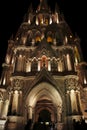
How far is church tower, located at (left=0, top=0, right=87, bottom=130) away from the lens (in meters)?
24.2

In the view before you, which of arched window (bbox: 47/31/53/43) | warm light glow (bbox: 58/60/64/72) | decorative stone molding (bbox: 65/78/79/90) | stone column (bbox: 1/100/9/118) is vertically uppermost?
arched window (bbox: 47/31/53/43)

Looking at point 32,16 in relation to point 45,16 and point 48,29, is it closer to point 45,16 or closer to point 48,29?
point 45,16

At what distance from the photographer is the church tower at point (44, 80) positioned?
79.5ft

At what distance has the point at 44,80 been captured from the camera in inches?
1047

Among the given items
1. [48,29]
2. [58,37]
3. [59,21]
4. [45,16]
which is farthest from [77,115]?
[45,16]

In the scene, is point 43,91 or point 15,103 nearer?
point 15,103

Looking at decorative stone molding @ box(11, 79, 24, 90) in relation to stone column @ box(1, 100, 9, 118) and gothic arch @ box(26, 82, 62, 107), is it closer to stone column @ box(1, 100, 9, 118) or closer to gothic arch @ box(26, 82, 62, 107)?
gothic arch @ box(26, 82, 62, 107)

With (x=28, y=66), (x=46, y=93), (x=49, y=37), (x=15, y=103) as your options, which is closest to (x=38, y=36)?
(x=49, y=37)

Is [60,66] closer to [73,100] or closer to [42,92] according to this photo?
[42,92]

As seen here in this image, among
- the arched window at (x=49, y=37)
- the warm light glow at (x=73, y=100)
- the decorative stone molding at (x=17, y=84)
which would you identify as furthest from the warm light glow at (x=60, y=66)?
the decorative stone molding at (x=17, y=84)

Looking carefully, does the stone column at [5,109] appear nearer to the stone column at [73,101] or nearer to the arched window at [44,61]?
the arched window at [44,61]

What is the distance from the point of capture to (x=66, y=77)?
87.0ft

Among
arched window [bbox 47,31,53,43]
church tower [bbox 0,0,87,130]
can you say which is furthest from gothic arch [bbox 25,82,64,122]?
arched window [bbox 47,31,53,43]

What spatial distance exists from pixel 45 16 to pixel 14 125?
2619 cm
